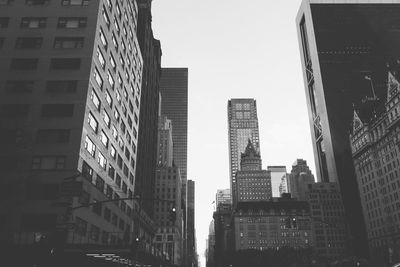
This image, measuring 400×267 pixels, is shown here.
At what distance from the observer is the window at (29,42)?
158 ft

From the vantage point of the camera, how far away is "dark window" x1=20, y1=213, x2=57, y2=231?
39000 millimetres

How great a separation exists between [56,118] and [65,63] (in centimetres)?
824

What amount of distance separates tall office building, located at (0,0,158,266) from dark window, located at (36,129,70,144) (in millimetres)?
124

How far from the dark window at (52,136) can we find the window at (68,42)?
12557 millimetres

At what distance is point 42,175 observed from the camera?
41.4 metres

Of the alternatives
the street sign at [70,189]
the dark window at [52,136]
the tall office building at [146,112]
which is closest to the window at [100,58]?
the dark window at [52,136]

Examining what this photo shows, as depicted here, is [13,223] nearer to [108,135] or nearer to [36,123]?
[36,123]

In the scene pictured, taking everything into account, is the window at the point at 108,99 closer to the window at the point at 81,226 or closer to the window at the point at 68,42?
the window at the point at 68,42

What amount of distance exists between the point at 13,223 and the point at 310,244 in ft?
571

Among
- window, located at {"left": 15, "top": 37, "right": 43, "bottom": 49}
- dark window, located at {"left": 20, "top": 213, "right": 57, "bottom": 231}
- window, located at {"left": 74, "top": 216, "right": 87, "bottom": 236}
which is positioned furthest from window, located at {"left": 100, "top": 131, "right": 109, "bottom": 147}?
window, located at {"left": 15, "top": 37, "right": 43, "bottom": 49}

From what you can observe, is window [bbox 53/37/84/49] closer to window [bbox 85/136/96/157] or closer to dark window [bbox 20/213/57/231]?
window [bbox 85/136/96/157]

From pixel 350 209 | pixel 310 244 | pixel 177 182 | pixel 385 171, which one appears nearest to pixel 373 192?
pixel 385 171

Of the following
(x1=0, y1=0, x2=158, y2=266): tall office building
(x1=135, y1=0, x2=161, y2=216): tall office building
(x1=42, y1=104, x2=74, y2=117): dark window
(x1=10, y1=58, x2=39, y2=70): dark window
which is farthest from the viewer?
(x1=135, y1=0, x2=161, y2=216): tall office building

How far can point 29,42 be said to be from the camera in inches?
1911
